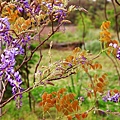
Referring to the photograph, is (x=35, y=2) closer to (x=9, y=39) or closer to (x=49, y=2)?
(x=49, y=2)

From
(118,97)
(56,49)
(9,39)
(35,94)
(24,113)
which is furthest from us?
(56,49)

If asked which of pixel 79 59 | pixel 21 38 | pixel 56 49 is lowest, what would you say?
pixel 56 49

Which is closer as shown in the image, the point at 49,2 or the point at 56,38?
the point at 49,2

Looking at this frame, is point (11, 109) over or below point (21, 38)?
below

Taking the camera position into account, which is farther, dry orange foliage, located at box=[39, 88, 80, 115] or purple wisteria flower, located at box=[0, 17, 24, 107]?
dry orange foliage, located at box=[39, 88, 80, 115]

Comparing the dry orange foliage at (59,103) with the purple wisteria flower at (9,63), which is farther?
the dry orange foliage at (59,103)

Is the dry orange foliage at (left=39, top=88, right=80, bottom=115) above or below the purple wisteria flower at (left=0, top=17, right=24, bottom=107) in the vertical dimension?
below

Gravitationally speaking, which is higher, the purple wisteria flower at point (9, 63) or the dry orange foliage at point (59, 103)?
the purple wisteria flower at point (9, 63)

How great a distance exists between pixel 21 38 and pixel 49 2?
259mm

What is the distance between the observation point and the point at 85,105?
422cm

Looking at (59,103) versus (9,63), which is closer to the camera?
(9,63)

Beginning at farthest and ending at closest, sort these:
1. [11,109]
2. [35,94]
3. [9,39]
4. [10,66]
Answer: [35,94] → [11,109] → [9,39] → [10,66]

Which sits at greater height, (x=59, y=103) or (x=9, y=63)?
(x=9, y=63)

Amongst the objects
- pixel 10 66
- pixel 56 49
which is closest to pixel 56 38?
pixel 56 49
